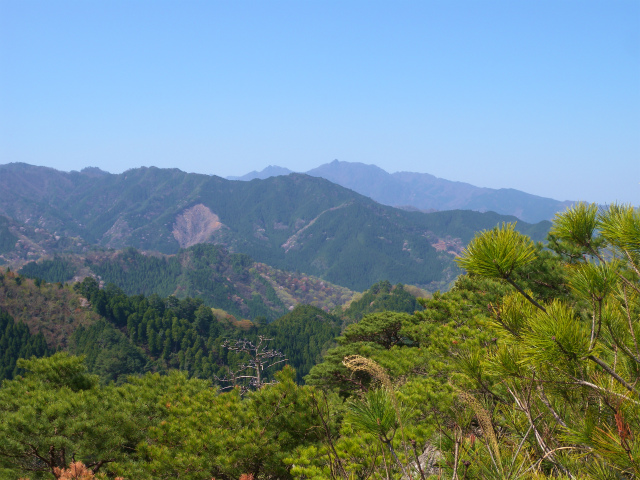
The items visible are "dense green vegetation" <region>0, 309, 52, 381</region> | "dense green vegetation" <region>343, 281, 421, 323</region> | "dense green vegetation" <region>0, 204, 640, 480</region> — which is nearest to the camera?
"dense green vegetation" <region>0, 204, 640, 480</region>

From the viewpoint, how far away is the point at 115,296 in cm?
10881

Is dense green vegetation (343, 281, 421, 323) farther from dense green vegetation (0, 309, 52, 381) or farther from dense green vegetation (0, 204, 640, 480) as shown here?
dense green vegetation (0, 204, 640, 480)

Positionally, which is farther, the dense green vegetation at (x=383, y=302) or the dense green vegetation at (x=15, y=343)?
the dense green vegetation at (x=383, y=302)

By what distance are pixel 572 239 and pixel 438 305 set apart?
17813mm

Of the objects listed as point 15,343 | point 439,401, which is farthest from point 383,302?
point 439,401

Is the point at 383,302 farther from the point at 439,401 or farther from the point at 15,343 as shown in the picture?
the point at 439,401

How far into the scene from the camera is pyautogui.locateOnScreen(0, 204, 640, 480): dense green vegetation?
3.43 m

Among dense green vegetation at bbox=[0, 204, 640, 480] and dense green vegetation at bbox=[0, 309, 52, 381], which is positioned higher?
dense green vegetation at bbox=[0, 204, 640, 480]

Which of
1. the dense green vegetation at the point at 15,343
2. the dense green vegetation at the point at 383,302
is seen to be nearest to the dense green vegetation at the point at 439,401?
the dense green vegetation at the point at 15,343

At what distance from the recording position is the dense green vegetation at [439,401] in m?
3.43

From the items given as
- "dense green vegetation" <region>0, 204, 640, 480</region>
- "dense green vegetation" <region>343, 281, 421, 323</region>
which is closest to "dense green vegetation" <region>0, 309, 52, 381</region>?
"dense green vegetation" <region>0, 204, 640, 480</region>

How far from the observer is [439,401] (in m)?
10.7

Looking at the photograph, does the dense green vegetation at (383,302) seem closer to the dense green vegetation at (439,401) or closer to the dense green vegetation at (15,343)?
the dense green vegetation at (15,343)

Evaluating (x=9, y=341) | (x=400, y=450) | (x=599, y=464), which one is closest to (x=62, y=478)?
(x=400, y=450)
